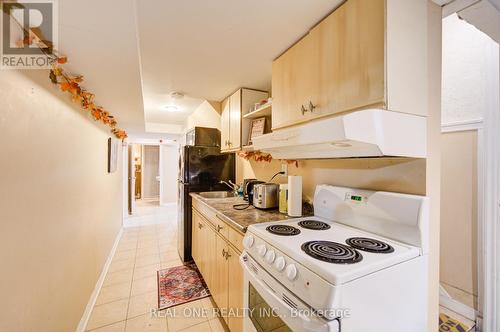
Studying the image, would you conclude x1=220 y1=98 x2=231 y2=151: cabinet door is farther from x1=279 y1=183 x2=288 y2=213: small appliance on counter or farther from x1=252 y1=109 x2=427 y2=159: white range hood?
x1=252 y1=109 x2=427 y2=159: white range hood

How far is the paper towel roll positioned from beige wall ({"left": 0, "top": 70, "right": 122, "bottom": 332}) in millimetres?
1472

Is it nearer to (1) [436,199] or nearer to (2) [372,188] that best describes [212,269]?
(2) [372,188]

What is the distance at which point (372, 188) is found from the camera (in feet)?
4.09

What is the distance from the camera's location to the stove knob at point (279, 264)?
2.99 feet

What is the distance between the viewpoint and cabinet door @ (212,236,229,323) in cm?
157

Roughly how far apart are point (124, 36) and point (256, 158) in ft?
5.19

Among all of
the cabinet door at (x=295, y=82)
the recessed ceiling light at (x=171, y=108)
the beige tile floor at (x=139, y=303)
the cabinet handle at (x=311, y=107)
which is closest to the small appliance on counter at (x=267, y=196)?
the cabinet door at (x=295, y=82)

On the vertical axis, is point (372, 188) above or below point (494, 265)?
above

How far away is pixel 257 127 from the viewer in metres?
2.21

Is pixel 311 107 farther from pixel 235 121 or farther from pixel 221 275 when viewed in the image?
pixel 221 275

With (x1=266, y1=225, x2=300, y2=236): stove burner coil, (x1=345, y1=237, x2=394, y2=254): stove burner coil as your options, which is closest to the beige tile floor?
(x1=266, y1=225, x2=300, y2=236): stove burner coil

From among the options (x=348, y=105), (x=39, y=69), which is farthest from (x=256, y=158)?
(x=39, y=69)

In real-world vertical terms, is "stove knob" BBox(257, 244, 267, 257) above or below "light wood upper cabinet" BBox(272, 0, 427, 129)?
below

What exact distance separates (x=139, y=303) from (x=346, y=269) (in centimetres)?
209
